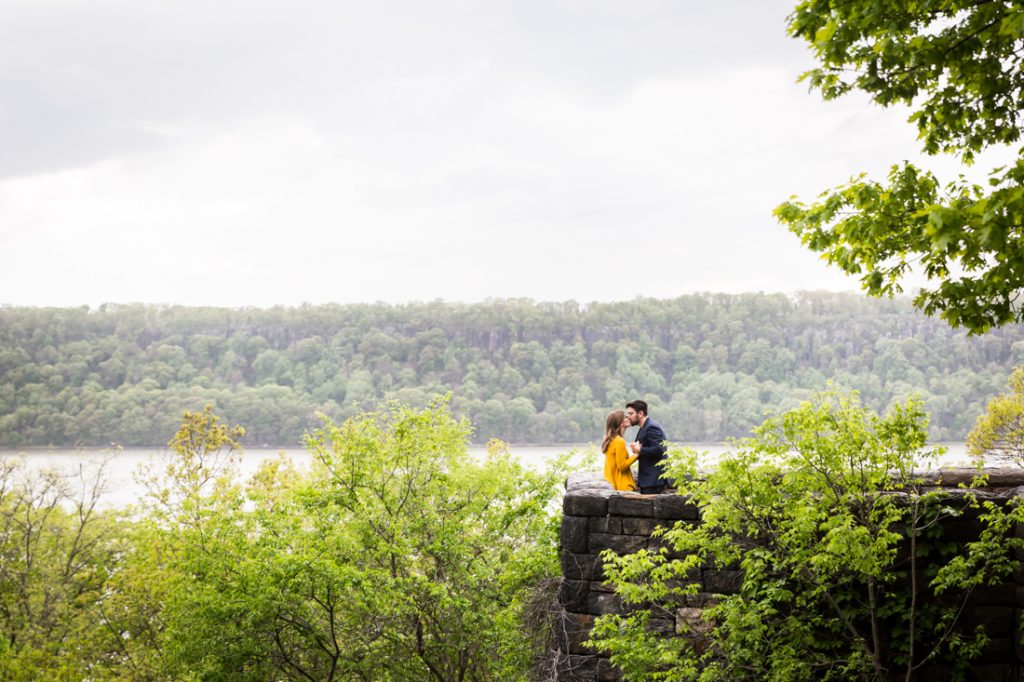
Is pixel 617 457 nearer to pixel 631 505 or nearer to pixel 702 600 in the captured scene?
pixel 631 505

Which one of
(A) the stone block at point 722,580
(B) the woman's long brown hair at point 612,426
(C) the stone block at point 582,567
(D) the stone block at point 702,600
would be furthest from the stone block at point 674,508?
(B) the woman's long brown hair at point 612,426

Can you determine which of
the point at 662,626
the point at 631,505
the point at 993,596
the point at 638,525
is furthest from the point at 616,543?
the point at 993,596

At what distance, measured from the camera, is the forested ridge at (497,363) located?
50781 millimetres

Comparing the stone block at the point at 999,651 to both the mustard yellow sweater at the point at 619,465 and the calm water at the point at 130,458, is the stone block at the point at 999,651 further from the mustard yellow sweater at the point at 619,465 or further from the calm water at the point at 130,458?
the calm water at the point at 130,458

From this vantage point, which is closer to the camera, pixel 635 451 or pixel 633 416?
pixel 635 451

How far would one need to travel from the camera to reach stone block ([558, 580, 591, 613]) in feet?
26.7

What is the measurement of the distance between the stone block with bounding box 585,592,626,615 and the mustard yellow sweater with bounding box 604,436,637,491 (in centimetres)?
97

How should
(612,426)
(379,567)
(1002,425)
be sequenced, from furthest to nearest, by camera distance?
(1002,425), (379,567), (612,426)

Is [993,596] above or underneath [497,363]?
underneath

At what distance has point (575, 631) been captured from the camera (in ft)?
26.6

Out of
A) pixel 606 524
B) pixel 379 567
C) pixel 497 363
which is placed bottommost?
pixel 379 567

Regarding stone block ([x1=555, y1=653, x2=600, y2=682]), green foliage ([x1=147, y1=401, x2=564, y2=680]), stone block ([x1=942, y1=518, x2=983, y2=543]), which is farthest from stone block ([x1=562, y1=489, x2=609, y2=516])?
stone block ([x1=942, y1=518, x2=983, y2=543])

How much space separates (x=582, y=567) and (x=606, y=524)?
442mm

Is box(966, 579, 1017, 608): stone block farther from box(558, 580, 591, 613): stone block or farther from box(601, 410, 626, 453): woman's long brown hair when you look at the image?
box(601, 410, 626, 453): woman's long brown hair
